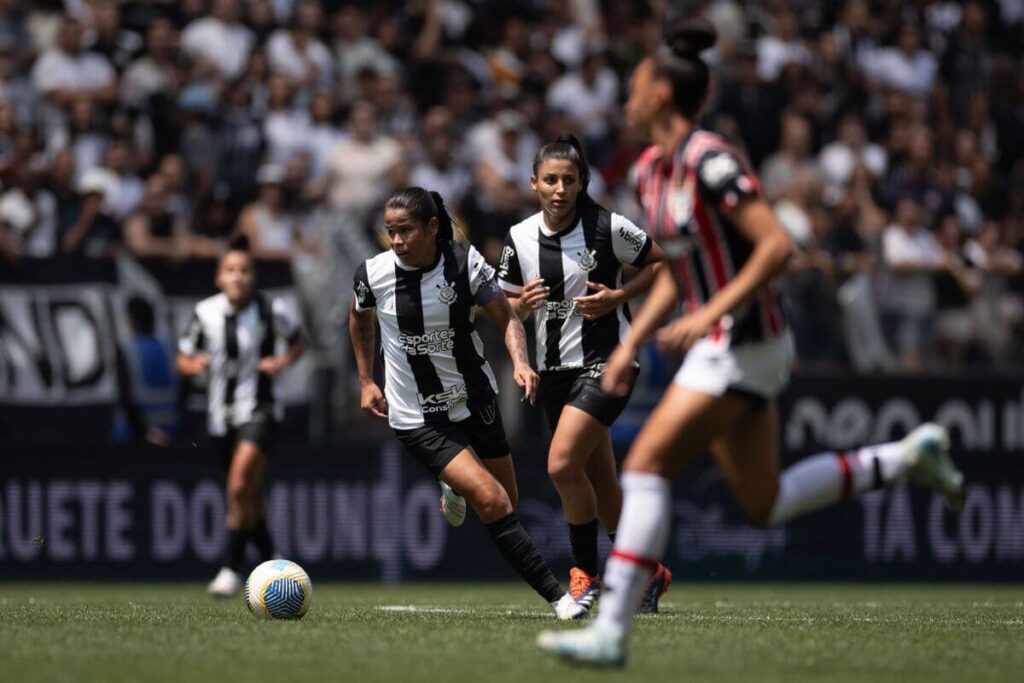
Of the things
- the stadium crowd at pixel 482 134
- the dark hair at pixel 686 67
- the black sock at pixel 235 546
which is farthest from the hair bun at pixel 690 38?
the stadium crowd at pixel 482 134

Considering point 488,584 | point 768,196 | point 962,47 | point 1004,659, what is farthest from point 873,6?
point 1004,659

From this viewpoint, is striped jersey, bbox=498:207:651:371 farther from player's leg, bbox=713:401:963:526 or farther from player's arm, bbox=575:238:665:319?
player's leg, bbox=713:401:963:526

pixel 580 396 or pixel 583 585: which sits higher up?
pixel 580 396

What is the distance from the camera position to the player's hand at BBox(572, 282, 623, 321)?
9.35 meters

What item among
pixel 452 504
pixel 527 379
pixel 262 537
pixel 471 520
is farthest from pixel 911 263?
pixel 527 379

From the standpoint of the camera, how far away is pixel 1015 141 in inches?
833

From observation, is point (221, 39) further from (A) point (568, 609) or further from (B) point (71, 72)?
(A) point (568, 609)

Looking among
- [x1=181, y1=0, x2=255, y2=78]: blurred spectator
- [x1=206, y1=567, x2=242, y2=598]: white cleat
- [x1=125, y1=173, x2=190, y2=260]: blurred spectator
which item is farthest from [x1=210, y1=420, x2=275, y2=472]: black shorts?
[x1=181, y1=0, x2=255, y2=78]: blurred spectator

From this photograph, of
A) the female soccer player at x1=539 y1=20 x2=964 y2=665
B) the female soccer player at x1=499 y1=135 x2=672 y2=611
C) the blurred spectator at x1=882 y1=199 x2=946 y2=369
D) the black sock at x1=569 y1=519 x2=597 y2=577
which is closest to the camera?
the female soccer player at x1=539 y1=20 x2=964 y2=665

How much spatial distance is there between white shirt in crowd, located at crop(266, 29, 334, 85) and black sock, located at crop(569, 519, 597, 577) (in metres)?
9.09

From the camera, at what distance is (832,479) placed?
7.11 metres

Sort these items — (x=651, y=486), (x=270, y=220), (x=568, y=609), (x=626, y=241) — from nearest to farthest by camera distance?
(x=651, y=486) < (x=568, y=609) < (x=626, y=241) < (x=270, y=220)

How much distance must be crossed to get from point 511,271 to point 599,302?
65 cm

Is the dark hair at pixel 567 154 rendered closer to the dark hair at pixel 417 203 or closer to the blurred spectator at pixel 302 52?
the dark hair at pixel 417 203
